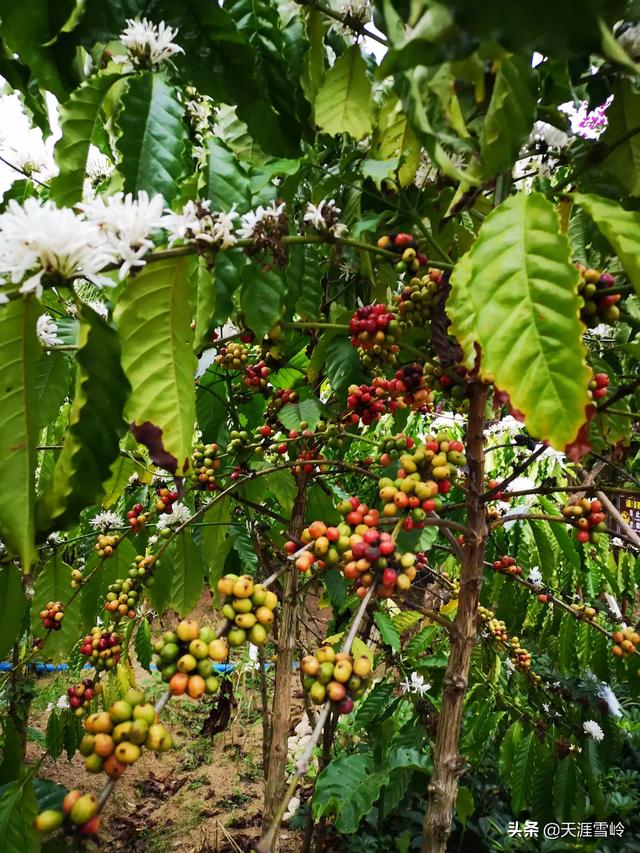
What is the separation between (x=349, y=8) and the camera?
959 millimetres

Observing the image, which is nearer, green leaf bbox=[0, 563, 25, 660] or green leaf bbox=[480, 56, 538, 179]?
green leaf bbox=[480, 56, 538, 179]

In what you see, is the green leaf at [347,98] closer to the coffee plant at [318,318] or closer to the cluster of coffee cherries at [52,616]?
the coffee plant at [318,318]

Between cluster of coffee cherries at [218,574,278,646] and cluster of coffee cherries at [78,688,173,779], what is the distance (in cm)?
9

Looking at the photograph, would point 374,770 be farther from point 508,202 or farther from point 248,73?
point 248,73

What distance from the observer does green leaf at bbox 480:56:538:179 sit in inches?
24.0

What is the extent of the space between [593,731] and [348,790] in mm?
954

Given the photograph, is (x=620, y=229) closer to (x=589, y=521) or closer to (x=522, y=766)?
(x=589, y=521)

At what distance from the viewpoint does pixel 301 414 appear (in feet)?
4.00

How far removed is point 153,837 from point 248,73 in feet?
10.5

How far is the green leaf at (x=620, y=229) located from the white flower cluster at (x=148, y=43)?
1.96 ft

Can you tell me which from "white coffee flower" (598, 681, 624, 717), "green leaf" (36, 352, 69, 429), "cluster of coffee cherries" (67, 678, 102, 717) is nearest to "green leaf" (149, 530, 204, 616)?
"cluster of coffee cherries" (67, 678, 102, 717)

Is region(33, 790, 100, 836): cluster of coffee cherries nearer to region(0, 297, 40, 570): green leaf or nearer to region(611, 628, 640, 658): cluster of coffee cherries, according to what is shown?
region(0, 297, 40, 570): green leaf

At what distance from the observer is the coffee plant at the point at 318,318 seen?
52 cm

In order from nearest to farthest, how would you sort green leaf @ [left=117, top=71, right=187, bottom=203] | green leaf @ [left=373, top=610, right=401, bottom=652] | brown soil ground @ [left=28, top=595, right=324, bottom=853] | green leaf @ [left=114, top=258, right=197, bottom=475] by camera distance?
1. green leaf @ [left=114, top=258, right=197, bottom=475]
2. green leaf @ [left=117, top=71, right=187, bottom=203]
3. green leaf @ [left=373, top=610, right=401, bottom=652]
4. brown soil ground @ [left=28, top=595, right=324, bottom=853]
